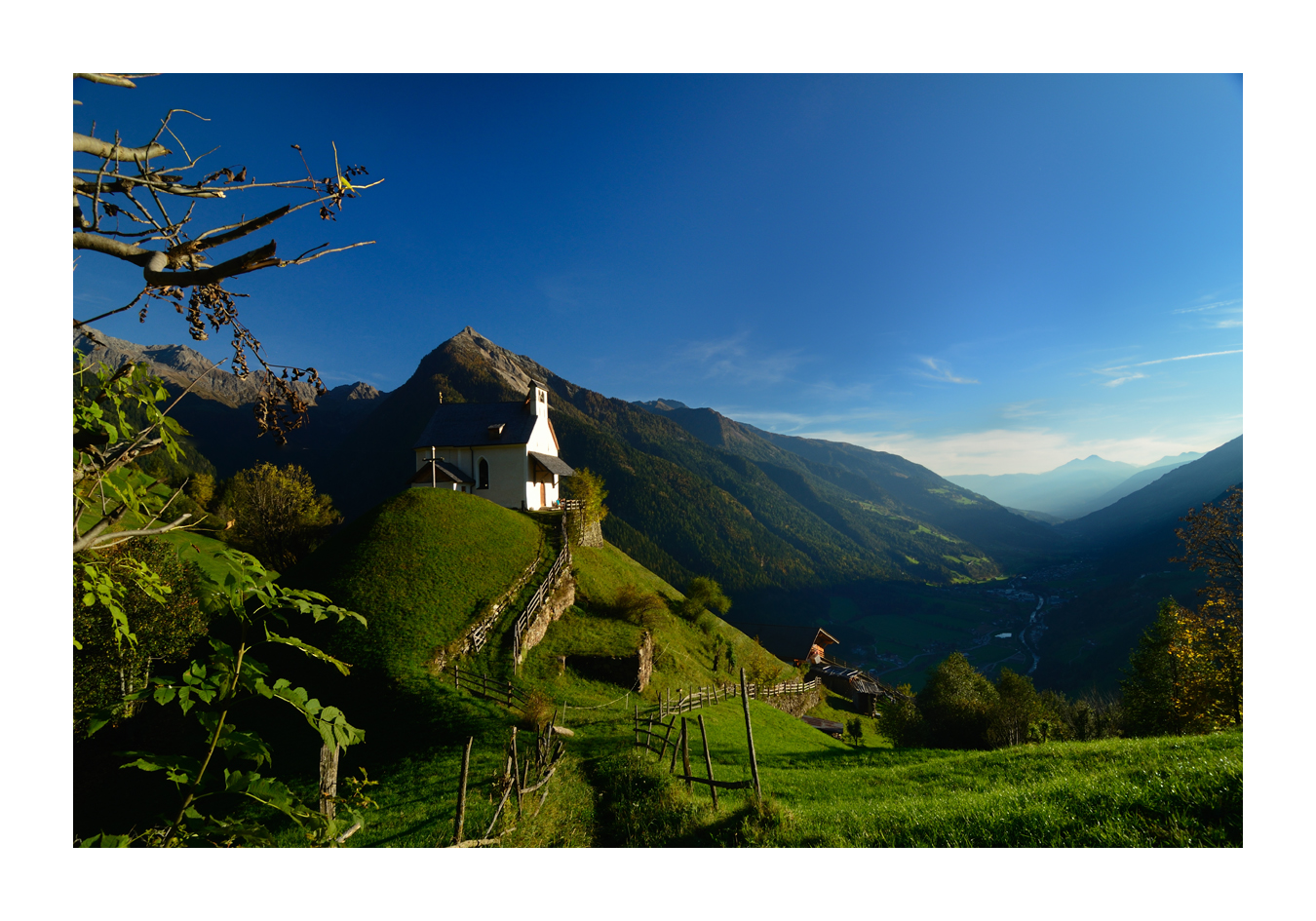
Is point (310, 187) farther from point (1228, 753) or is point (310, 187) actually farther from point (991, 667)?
point (991, 667)

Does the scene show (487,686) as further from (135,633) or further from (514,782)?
(514,782)

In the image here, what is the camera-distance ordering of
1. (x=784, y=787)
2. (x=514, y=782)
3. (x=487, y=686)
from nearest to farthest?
(x=514, y=782) < (x=784, y=787) < (x=487, y=686)

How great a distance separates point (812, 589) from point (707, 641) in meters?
78.6

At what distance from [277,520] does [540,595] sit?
19212 millimetres

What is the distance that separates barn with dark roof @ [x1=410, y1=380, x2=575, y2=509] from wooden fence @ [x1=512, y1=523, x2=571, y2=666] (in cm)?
508

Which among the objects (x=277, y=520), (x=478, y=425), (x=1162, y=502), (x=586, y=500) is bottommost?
(x=1162, y=502)

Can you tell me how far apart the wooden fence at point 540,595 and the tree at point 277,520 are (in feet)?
55.3

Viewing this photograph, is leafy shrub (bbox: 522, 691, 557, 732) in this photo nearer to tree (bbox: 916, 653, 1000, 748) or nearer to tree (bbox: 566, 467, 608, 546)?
tree (bbox: 566, 467, 608, 546)

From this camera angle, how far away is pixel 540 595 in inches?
869

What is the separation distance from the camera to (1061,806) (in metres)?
5.75

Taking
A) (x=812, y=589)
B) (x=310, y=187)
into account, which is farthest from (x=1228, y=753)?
(x=812, y=589)

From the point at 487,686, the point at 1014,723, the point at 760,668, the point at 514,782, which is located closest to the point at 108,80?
the point at 514,782

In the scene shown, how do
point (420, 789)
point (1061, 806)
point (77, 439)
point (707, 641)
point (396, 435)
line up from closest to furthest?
point (77, 439)
point (1061, 806)
point (420, 789)
point (707, 641)
point (396, 435)

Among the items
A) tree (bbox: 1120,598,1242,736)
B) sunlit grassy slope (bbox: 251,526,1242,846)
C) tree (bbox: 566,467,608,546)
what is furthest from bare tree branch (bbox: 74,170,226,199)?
tree (bbox: 566,467,608,546)
